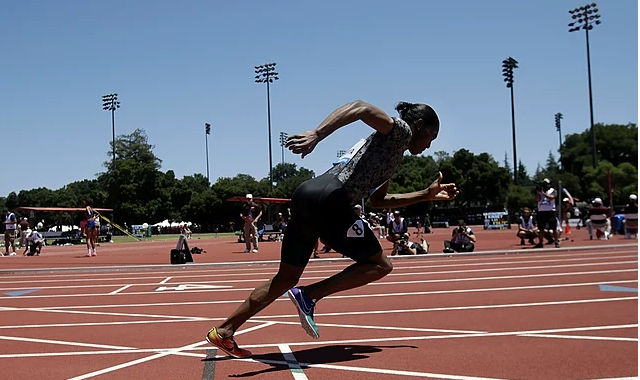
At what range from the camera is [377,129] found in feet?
13.7

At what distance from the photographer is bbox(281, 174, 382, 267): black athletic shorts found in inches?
167

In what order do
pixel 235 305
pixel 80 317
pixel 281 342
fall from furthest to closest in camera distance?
pixel 235 305 < pixel 80 317 < pixel 281 342

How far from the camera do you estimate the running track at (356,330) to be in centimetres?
426

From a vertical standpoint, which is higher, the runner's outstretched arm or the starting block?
the runner's outstretched arm

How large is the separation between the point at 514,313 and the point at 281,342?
8.41 feet

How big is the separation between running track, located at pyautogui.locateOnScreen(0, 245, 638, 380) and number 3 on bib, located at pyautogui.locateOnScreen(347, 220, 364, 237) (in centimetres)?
83

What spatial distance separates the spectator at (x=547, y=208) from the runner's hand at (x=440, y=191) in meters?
13.1

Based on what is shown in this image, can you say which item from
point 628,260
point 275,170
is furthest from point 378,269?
point 275,170

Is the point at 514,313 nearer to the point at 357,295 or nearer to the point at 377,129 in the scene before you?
the point at 357,295

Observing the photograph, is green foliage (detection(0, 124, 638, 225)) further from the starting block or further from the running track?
the running track

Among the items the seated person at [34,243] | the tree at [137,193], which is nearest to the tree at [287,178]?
the tree at [137,193]

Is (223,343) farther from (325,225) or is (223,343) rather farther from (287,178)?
(287,178)

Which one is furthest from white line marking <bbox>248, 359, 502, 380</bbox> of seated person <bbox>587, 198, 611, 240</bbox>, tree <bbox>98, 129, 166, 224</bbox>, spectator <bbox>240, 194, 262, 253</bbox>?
tree <bbox>98, 129, 166, 224</bbox>

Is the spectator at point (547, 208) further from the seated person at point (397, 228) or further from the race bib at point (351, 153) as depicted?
the race bib at point (351, 153)
